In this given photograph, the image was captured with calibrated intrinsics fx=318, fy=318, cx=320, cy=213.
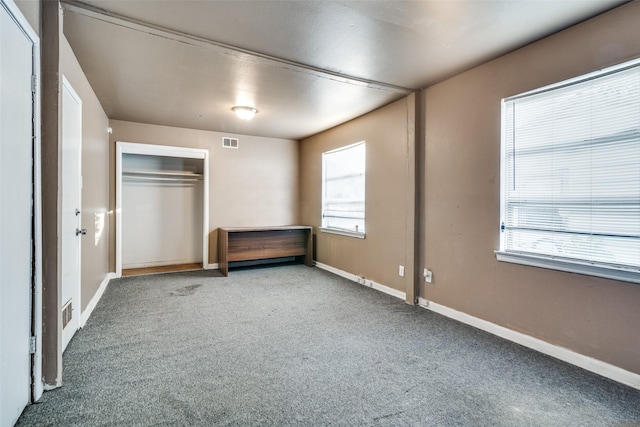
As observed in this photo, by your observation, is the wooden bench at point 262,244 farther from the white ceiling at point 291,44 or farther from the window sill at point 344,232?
the white ceiling at point 291,44

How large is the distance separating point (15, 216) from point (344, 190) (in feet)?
12.8

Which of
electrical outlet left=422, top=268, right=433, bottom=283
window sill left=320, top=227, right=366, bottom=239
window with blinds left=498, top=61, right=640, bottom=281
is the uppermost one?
window with blinds left=498, top=61, right=640, bottom=281

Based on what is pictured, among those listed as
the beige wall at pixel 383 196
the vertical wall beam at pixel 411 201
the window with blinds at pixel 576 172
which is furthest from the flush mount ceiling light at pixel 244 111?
the window with blinds at pixel 576 172

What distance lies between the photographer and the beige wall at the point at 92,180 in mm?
2963

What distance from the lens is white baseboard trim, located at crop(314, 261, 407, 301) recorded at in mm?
3868

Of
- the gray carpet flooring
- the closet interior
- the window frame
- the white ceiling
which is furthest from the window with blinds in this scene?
the closet interior

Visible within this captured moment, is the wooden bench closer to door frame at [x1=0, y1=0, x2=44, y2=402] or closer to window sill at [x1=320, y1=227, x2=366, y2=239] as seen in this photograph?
window sill at [x1=320, y1=227, x2=366, y2=239]

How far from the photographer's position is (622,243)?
6.77ft

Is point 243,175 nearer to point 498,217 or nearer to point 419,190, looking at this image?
point 419,190

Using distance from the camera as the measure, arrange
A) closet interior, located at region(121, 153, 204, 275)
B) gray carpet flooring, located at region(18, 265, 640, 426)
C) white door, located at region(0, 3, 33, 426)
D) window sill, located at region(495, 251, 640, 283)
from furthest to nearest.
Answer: closet interior, located at region(121, 153, 204, 275)
window sill, located at region(495, 251, 640, 283)
gray carpet flooring, located at region(18, 265, 640, 426)
white door, located at region(0, 3, 33, 426)

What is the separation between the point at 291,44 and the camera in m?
2.55

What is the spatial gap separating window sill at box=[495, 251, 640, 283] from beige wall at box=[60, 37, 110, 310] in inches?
151

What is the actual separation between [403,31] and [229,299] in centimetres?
322

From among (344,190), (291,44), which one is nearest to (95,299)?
(291,44)
